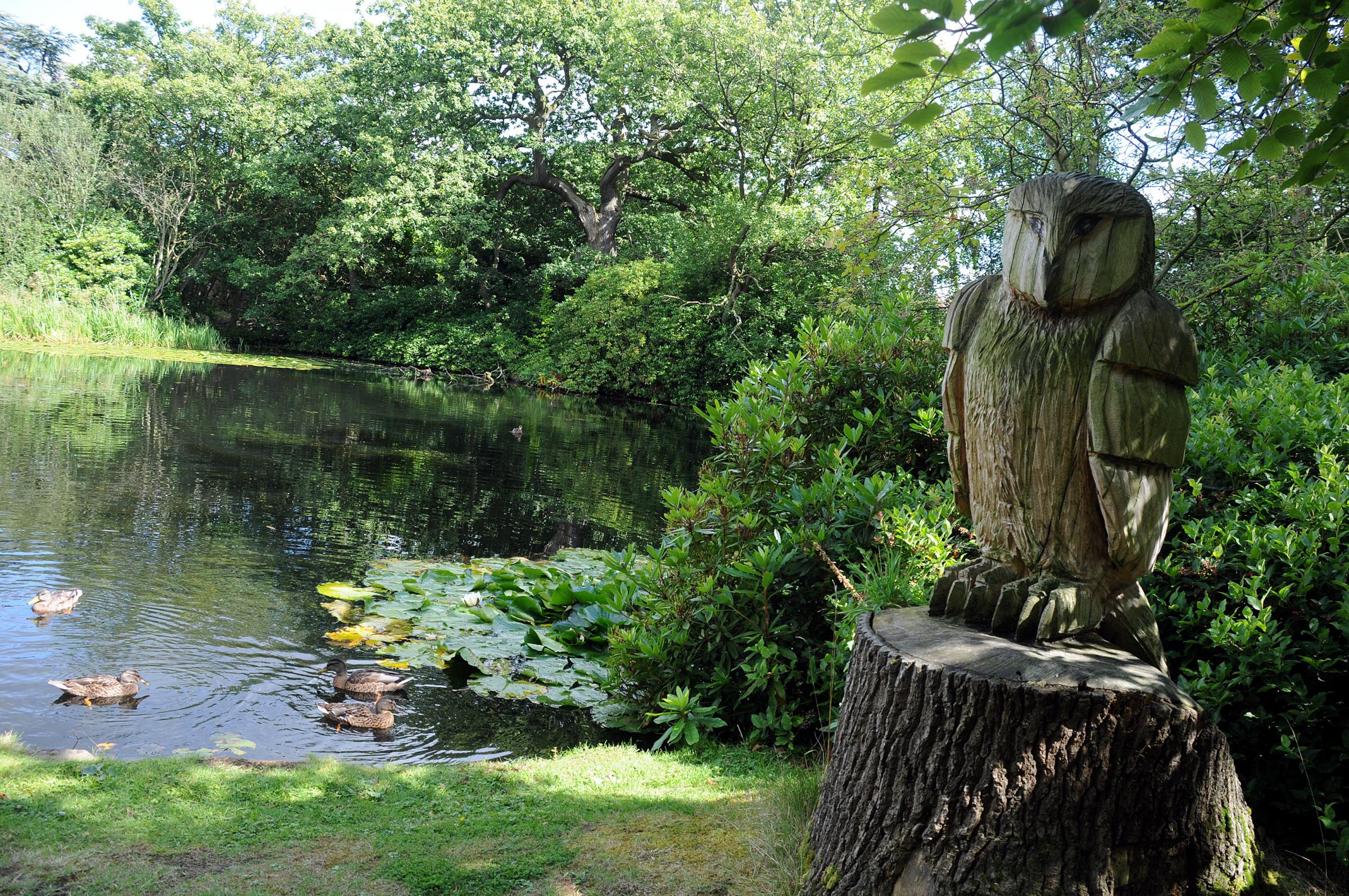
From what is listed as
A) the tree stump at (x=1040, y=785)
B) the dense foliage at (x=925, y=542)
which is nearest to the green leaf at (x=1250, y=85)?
the dense foliage at (x=925, y=542)

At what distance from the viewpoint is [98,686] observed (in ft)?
17.4

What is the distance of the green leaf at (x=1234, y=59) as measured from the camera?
2748 millimetres

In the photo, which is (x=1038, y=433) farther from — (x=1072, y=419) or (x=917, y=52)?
(x=917, y=52)

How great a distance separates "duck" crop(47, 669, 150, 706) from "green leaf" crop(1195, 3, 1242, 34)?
6.22 m

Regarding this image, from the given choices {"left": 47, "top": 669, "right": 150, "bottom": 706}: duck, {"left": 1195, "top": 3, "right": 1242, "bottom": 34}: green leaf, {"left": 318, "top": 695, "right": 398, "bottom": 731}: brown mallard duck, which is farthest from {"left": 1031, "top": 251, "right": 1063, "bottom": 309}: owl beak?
{"left": 47, "top": 669, "right": 150, "bottom": 706}: duck

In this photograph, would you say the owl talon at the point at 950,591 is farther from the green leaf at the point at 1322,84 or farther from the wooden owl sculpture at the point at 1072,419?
the green leaf at the point at 1322,84

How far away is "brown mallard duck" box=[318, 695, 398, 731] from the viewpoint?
5375 millimetres

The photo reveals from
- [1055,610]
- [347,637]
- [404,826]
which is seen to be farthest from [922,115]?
[347,637]

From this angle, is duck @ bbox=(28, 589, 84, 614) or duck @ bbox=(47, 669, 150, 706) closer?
duck @ bbox=(47, 669, 150, 706)

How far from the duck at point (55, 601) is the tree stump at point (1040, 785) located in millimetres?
6218

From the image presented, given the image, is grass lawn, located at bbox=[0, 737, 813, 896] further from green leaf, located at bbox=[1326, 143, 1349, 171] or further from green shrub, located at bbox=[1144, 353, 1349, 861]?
green leaf, located at bbox=[1326, 143, 1349, 171]

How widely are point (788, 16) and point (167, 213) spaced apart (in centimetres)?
2467

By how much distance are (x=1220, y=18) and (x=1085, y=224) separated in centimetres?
68

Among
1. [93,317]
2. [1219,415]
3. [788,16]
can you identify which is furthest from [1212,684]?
[93,317]
